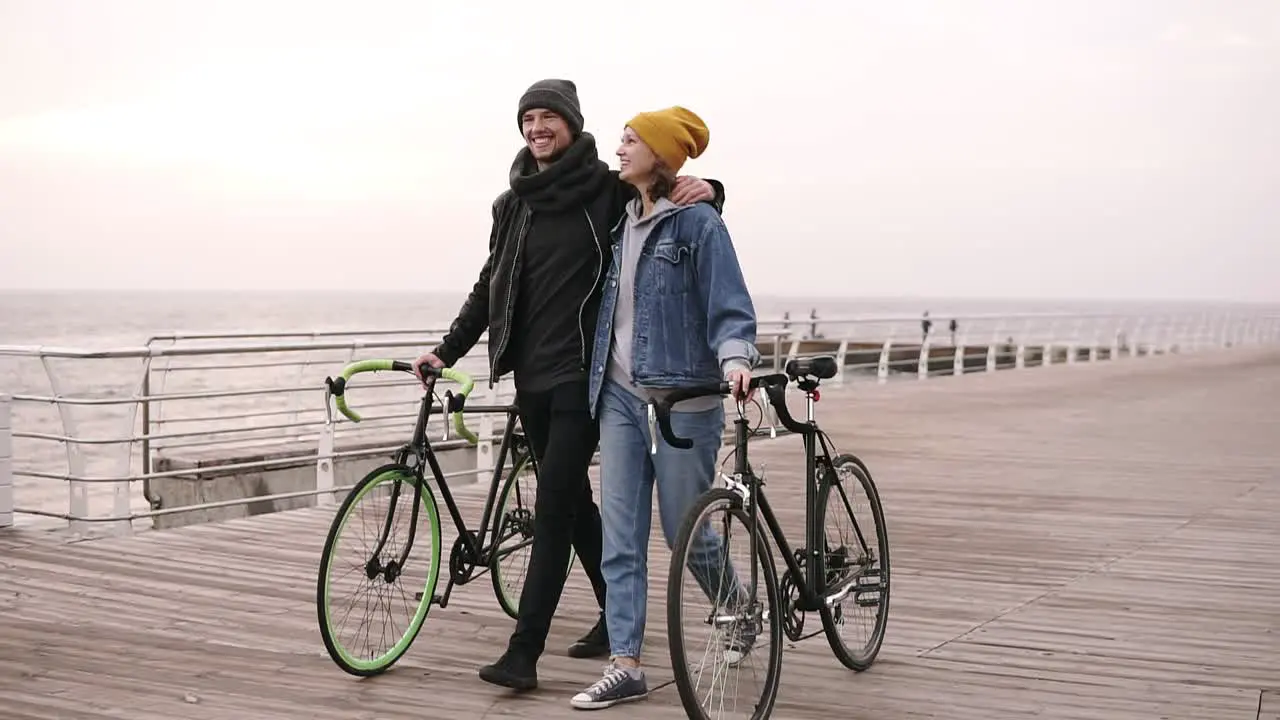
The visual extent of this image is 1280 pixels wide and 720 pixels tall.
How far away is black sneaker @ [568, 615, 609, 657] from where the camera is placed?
467cm

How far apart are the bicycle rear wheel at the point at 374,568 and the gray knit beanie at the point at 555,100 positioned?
104 centimetres

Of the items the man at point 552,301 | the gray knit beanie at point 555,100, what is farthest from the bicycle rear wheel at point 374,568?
the gray knit beanie at point 555,100

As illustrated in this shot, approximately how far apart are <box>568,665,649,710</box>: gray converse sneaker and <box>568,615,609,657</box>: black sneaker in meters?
0.58

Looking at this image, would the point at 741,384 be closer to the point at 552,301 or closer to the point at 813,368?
the point at 813,368

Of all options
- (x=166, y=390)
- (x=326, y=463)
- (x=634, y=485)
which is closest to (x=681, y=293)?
(x=634, y=485)

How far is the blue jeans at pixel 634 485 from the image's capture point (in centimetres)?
397

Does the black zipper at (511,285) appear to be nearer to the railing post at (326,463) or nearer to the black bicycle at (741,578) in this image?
the black bicycle at (741,578)

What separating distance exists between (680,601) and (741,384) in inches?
20.6

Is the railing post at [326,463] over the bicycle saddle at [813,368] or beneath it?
beneath

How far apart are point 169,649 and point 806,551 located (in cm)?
198

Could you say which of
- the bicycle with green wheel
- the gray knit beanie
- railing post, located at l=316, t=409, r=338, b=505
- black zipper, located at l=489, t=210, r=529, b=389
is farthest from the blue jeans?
railing post, located at l=316, t=409, r=338, b=505

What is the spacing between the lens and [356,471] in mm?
13844

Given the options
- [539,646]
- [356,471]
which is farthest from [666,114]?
[356,471]

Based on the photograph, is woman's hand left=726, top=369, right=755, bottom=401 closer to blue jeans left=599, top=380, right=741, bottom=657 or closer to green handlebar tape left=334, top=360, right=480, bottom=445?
blue jeans left=599, top=380, right=741, bottom=657
